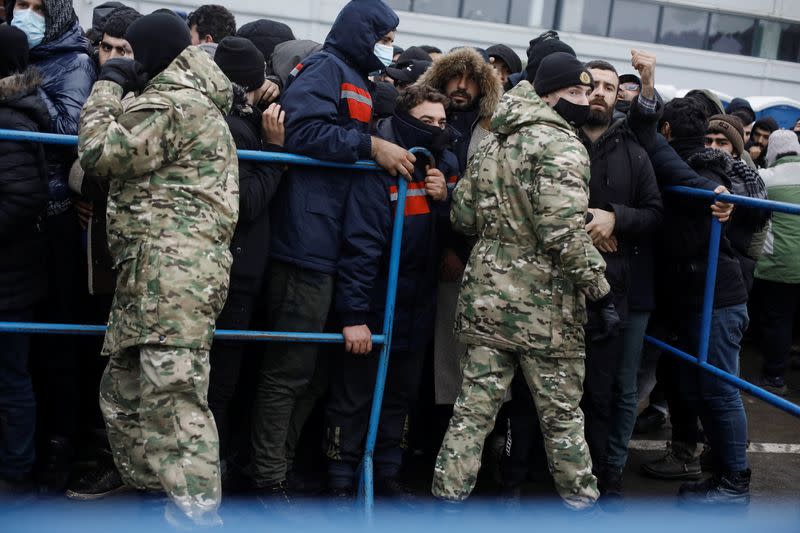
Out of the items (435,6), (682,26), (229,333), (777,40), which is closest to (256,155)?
(229,333)

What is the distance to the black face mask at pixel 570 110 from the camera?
3.74m

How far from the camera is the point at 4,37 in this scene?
3.75 meters

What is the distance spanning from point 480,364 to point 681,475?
172 cm

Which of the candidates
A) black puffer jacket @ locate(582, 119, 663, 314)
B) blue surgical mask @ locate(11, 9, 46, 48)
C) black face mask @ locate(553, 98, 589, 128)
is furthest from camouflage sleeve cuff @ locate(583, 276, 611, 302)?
blue surgical mask @ locate(11, 9, 46, 48)

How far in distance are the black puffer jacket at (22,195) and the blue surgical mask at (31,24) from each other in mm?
579

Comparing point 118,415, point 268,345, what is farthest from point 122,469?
point 268,345

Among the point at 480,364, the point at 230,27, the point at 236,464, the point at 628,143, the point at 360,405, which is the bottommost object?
the point at 236,464

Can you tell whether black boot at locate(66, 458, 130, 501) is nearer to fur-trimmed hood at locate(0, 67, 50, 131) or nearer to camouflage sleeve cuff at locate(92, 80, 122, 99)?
fur-trimmed hood at locate(0, 67, 50, 131)

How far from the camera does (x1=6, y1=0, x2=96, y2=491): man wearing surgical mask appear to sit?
388 centimetres

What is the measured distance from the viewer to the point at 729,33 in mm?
21641

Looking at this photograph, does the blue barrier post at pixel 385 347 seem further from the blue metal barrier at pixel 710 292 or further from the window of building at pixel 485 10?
the window of building at pixel 485 10

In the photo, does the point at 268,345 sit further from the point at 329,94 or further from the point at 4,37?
the point at 4,37

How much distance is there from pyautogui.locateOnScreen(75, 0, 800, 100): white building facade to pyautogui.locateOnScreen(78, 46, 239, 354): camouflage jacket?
1377 centimetres

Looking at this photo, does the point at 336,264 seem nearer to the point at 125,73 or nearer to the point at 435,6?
the point at 125,73
